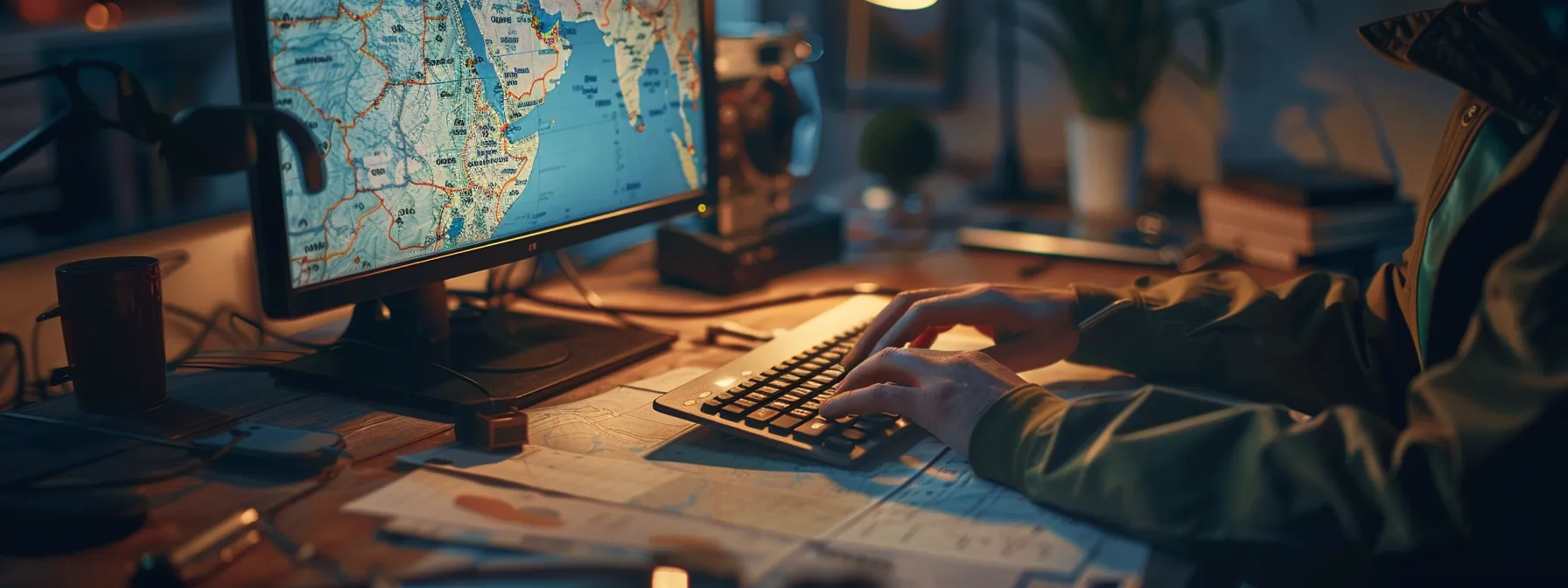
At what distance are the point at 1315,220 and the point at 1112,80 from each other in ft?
1.48

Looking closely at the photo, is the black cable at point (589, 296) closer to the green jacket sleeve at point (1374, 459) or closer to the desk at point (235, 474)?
the desk at point (235, 474)

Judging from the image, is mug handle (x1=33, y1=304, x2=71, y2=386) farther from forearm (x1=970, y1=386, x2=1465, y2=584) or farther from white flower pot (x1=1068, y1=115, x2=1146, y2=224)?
white flower pot (x1=1068, y1=115, x2=1146, y2=224)

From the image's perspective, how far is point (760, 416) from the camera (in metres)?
0.92

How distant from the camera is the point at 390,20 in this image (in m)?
0.93

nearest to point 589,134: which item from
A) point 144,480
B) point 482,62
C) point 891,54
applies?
point 482,62

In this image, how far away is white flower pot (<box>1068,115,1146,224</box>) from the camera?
6.12ft

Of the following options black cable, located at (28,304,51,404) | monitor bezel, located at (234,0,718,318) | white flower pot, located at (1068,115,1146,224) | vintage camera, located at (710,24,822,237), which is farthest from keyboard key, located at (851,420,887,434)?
white flower pot, located at (1068,115,1146,224)

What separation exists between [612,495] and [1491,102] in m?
0.73

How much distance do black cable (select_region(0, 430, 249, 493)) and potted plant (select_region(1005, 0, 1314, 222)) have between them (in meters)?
1.36

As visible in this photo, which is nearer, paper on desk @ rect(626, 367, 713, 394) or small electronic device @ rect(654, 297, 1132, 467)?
small electronic device @ rect(654, 297, 1132, 467)

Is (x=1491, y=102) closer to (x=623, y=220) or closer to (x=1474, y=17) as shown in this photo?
(x=1474, y=17)

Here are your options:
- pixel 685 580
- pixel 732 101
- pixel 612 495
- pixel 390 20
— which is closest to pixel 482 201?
pixel 390 20

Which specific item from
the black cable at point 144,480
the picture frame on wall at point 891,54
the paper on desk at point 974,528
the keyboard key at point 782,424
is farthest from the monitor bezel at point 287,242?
the picture frame on wall at point 891,54

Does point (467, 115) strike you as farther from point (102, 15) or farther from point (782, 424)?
point (102, 15)
